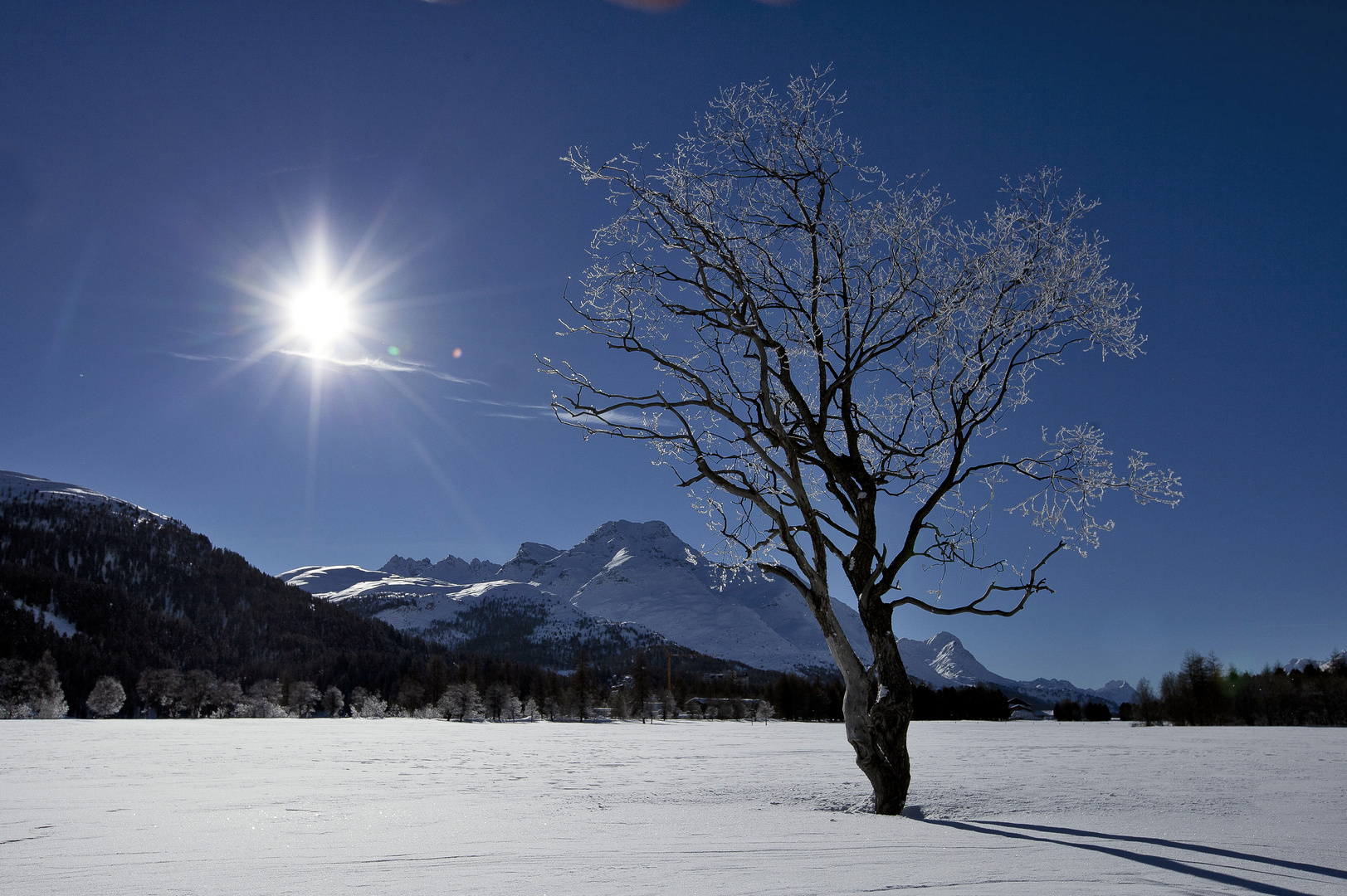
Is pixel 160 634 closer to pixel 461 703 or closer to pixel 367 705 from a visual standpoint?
pixel 367 705

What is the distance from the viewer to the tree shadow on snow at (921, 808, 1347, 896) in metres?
4.27

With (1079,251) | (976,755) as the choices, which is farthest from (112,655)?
(1079,251)

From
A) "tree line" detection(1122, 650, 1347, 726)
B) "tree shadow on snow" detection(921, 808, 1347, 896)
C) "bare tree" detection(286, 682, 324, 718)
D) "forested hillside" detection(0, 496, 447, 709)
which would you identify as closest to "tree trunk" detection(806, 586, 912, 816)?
"tree shadow on snow" detection(921, 808, 1347, 896)

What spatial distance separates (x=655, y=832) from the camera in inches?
248

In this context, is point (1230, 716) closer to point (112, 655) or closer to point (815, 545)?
point (815, 545)

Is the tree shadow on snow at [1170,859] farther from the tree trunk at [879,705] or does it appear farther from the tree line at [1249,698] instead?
the tree line at [1249,698]

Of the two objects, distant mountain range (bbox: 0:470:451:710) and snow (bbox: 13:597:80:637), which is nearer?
distant mountain range (bbox: 0:470:451:710)

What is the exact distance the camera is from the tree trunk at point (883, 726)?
8.66 m

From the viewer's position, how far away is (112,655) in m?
140

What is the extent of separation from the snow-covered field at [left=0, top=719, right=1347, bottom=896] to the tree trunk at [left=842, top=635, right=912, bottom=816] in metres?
0.47

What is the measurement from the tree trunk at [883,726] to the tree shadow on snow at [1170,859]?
0.94 m

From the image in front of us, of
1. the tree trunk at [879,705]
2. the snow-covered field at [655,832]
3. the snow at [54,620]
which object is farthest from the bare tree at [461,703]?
the snow at [54,620]

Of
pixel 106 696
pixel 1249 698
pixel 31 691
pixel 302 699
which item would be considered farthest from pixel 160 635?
pixel 1249 698

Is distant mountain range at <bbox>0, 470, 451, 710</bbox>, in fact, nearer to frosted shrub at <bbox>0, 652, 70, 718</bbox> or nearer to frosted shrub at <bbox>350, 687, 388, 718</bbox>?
frosted shrub at <bbox>350, 687, 388, 718</bbox>
